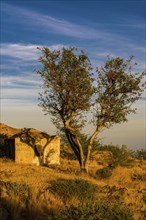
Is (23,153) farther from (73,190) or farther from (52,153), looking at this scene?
(73,190)

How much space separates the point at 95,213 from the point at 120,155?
37.9 meters

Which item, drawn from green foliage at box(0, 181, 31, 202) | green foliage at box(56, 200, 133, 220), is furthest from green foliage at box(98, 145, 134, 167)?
green foliage at box(56, 200, 133, 220)

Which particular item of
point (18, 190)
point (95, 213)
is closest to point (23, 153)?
point (18, 190)

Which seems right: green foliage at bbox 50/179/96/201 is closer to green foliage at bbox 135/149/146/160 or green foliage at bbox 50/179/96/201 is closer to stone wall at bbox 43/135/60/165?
stone wall at bbox 43/135/60/165

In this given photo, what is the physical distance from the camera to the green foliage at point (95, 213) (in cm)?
1290

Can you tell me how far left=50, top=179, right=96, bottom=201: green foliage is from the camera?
63.8 ft

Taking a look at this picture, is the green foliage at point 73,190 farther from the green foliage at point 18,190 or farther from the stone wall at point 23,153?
the stone wall at point 23,153

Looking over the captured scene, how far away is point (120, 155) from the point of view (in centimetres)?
5078

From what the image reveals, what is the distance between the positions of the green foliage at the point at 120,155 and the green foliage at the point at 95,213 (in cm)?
3330

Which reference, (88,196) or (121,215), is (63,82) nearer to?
(88,196)

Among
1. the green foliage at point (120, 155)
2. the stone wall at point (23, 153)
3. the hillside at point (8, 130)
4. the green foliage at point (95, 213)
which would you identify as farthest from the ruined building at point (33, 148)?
the green foliage at point (95, 213)

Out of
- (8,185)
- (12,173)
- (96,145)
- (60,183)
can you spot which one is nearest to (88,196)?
(60,183)

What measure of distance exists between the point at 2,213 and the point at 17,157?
68.1 feet

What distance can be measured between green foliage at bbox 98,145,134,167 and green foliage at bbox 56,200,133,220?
33.3 metres
